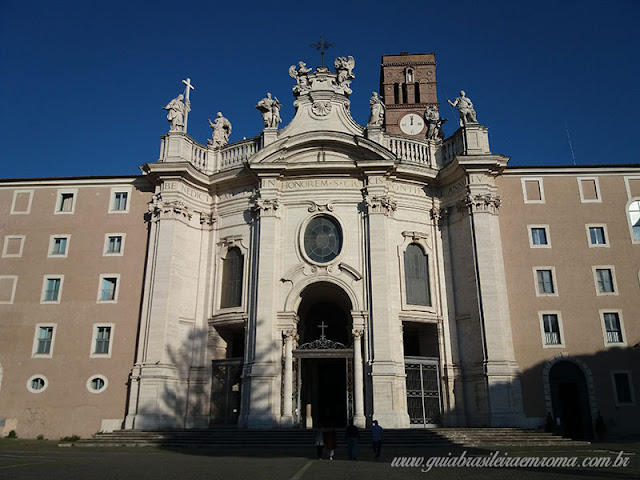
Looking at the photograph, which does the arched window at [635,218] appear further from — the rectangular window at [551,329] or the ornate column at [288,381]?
the ornate column at [288,381]

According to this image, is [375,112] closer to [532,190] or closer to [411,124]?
[532,190]

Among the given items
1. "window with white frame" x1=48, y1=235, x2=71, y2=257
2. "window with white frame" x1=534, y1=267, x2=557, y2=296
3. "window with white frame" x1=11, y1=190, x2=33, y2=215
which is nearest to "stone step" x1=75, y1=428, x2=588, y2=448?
"window with white frame" x1=534, y1=267, x2=557, y2=296

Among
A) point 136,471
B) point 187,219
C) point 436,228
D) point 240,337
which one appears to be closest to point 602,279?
point 436,228

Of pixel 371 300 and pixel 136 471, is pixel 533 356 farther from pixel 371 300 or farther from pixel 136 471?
pixel 136 471

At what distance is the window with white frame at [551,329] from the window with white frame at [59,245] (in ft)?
82.4

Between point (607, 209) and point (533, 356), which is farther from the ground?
point (607, 209)

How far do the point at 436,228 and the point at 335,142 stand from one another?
7.21 m

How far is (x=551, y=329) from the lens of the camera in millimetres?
26047

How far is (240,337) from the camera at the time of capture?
29.6 m

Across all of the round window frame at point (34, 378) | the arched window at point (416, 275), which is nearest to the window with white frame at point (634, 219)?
the arched window at point (416, 275)

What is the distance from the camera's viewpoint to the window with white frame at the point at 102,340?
26766 millimetres

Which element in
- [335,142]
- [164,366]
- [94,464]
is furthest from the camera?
[335,142]

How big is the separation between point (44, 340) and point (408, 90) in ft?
126

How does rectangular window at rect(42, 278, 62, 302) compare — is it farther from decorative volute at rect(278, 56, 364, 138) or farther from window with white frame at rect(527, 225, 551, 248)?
window with white frame at rect(527, 225, 551, 248)
